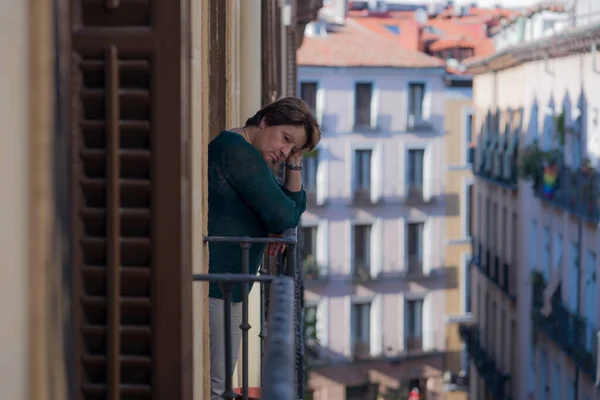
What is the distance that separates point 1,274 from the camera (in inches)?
109

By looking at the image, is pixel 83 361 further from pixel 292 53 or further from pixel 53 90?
pixel 292 53

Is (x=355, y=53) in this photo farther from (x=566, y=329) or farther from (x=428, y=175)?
(x=566, y=329)

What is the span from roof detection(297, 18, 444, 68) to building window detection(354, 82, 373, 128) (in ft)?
2.90

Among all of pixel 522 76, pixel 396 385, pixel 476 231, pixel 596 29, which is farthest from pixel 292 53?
pixel 396 385

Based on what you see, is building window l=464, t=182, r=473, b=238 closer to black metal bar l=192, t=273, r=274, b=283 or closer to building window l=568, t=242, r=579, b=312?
building window l=568, t=242, r=579, b=312

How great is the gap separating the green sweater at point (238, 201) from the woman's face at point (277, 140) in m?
0.13

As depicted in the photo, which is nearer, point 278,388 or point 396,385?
point 278,388

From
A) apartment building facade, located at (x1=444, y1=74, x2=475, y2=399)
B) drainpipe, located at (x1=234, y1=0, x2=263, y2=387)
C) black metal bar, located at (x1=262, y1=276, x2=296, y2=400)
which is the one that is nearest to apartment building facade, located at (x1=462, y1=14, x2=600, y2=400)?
apartment building facade, located at (x1=444, y1=74, x2=475, y2=399)

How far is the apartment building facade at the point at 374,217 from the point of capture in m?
37.1

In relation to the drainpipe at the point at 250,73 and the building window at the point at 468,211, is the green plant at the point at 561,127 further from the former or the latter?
the building window at the point at 468,211

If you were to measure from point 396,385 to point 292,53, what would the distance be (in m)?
18.6

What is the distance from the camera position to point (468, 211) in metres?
40.2

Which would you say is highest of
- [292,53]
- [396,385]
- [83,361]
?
[292,53]

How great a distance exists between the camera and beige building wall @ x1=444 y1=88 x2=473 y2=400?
39.3 m
